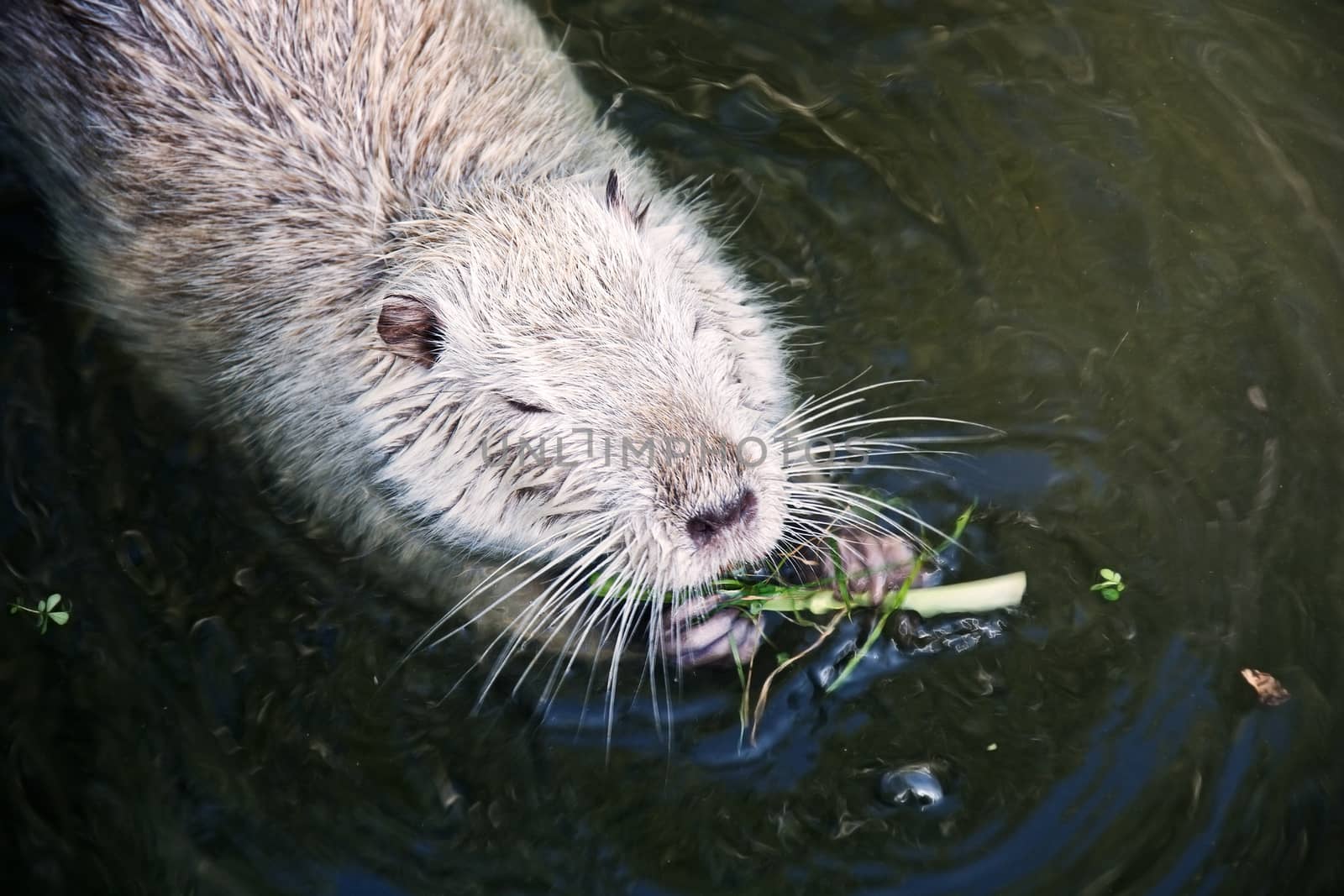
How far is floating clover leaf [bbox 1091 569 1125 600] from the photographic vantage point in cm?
306

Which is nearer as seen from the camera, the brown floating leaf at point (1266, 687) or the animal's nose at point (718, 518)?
the animal's nose at point (718, 518)

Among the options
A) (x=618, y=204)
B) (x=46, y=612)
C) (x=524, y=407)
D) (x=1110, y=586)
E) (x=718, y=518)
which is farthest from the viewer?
(x=46, y=612)

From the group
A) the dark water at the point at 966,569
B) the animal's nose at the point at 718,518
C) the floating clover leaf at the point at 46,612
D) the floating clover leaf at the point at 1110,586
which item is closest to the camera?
the animal's nose at the point at 718,518

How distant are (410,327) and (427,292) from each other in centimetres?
10

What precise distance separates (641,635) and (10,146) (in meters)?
2.66

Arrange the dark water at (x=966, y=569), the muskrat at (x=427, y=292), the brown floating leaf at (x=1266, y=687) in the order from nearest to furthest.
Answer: the muskrat at (x=427, y=292) < the dark water at (x=966, y=569) < the brown floating leaf at (x=1266, y=687)

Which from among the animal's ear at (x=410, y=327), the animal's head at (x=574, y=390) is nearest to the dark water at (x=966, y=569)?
the animal's head at (x=574, y=390)

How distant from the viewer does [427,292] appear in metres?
2.77

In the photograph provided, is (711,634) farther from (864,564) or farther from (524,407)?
(524,407)

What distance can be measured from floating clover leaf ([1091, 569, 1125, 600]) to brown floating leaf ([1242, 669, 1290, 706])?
1.17 ft

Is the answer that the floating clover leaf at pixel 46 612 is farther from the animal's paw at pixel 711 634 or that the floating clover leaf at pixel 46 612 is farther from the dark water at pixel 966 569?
the animal's paw at pixel 711 634

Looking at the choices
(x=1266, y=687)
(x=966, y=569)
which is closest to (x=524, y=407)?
(x=966, y=569)

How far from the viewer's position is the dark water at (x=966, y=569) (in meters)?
2.82

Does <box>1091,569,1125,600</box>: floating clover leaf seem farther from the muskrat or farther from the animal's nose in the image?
the animal's nose
